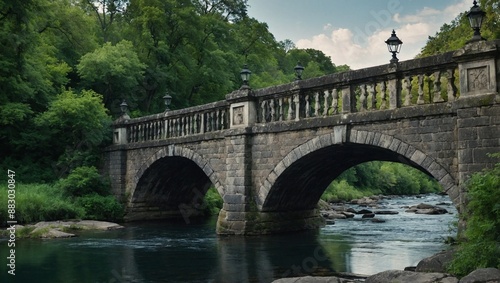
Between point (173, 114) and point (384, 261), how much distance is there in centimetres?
1076

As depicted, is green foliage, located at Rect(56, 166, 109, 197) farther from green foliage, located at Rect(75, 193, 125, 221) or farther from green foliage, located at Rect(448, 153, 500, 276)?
green foliage, located at Rect(448, 153, 500, 276)

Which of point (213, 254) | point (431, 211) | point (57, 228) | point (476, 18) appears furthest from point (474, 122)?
point (431, 211)

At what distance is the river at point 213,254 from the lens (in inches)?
424

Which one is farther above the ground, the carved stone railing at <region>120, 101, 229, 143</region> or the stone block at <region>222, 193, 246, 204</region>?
the carved stone railing at <region>120, 101, 229, 143</region>

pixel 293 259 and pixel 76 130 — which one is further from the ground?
pixel 76 130

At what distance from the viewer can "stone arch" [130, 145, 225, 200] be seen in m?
17.1

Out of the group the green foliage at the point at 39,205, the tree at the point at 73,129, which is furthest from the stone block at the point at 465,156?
the tree at the point at 73,129

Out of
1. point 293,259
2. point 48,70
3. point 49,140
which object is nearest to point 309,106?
point 293,259

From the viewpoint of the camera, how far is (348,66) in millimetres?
62469

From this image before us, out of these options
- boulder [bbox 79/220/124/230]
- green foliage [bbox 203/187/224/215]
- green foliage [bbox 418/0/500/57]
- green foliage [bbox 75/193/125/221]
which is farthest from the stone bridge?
green foliage [bbox 418/0/500/57]

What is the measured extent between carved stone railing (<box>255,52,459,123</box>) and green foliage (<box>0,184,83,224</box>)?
9417 millimetres

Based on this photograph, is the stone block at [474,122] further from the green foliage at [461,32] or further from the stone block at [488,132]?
the green foliage at [461,32]

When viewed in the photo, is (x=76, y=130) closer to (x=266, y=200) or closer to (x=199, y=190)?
(x=199, y=190)

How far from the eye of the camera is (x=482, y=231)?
8258 millimetres
